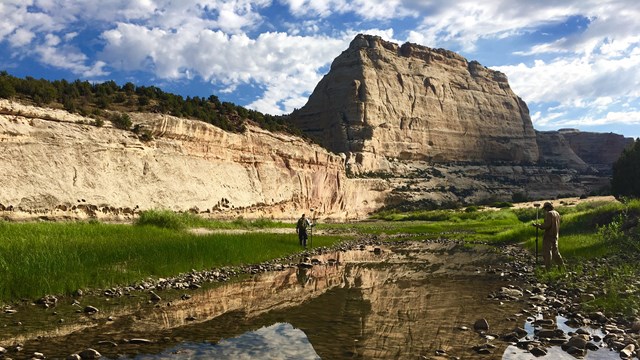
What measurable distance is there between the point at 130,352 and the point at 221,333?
2.07 meters

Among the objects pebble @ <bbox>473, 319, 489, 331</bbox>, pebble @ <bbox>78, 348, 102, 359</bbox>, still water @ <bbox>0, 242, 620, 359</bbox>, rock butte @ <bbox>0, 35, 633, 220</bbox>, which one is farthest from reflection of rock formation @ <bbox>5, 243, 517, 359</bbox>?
rock butte @ <bbox>0, 35, 633, 220</bbox>

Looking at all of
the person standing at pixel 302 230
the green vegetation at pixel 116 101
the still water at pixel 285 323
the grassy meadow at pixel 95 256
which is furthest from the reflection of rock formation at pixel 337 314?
the green vegetation at pixel 116 101

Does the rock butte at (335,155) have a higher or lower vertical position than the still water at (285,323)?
higher

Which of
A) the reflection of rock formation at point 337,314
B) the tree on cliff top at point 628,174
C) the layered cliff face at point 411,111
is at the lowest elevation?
the reflection of rock formation at point 337,314

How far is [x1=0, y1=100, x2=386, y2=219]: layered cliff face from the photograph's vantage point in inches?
1201

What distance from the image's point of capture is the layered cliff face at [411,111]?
13575 cm

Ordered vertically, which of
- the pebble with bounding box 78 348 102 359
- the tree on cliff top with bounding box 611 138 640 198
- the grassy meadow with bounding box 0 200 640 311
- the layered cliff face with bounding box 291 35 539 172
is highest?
the layered cliff face with bounding box 291 35 539 172

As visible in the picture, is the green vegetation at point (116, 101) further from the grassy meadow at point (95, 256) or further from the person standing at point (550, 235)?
the person standing at point (550, 235)

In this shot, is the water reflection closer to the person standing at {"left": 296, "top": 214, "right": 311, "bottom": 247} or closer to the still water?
the still water

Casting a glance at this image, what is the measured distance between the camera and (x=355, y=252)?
3042cm

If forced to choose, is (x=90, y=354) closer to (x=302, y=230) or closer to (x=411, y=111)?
(x=302, y=230)

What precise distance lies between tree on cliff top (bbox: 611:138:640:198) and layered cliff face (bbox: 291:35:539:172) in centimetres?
6171

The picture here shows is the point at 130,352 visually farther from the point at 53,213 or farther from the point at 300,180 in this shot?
the point at 300,180

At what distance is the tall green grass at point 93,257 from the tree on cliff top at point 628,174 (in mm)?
56205
